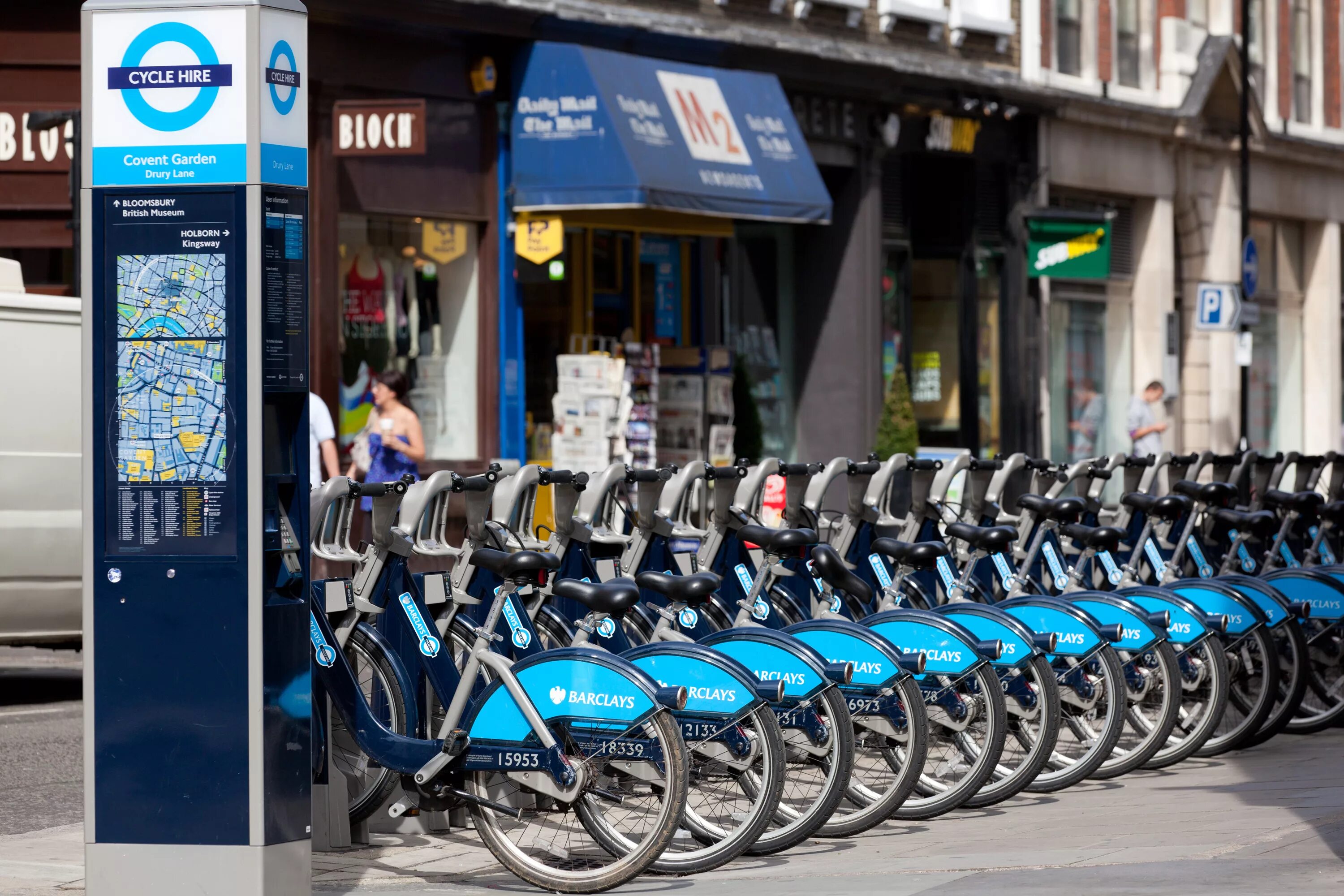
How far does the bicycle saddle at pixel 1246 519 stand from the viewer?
34.9 feet

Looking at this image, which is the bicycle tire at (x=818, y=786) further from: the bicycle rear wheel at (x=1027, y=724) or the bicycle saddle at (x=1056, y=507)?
the bicycle saddle at (x=1056, y=507)

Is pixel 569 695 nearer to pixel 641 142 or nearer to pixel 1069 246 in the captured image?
pixel 641 142

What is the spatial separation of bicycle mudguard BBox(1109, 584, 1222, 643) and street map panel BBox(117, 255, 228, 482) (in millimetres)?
4169

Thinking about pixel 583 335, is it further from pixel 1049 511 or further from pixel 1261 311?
pixel 1261 311

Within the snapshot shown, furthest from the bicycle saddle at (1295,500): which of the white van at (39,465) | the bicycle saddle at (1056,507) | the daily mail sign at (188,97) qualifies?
the daily mail sign at (188,97)

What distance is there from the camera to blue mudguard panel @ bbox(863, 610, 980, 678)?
25.6 feet

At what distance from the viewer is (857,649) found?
7.57 meters

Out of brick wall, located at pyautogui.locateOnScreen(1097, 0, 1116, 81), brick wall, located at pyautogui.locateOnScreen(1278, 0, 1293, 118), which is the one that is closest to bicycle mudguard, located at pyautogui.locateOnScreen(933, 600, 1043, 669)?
brick wall, located at pyautogui.locateOnScreen(1097, 0, 1116, 81)

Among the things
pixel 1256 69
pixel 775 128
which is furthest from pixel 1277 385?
pixel 775 128

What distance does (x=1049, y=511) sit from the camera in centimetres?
934

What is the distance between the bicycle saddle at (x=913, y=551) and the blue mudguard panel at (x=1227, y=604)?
4.32 feet

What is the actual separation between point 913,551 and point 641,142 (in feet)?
30.3

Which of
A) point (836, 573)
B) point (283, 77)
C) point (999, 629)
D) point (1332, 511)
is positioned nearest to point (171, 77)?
point (283, 77)

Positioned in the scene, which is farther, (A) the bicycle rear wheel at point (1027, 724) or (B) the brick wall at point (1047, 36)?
(B) the brick wall at point (1047, 36)
